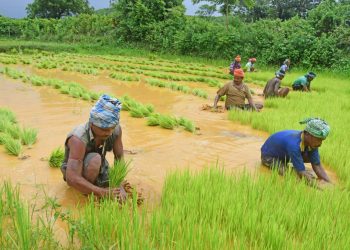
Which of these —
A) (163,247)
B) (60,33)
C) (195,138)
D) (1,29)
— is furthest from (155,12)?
(163,247)

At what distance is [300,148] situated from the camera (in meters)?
4.04

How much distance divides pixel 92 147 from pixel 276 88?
24.0ft

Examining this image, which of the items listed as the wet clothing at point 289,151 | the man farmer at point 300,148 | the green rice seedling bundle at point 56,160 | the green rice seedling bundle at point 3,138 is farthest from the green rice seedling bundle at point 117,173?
the green rice seedling bundle at point 3,138

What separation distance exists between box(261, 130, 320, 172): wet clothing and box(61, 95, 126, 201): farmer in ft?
6.06

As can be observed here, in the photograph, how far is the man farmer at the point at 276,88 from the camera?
976 cm

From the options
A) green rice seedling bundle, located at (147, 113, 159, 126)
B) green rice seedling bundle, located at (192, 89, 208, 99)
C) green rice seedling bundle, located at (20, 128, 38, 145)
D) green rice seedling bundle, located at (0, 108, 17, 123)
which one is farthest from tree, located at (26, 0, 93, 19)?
green rice seedling bundle, located at (20, 128, 38, 145)

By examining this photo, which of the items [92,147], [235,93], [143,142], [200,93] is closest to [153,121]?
[143,142]

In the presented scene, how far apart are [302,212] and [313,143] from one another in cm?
106

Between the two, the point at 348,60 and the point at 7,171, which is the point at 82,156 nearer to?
the point at 7,171

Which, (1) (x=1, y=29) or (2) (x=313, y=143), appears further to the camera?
(1) (x=1, y=29)

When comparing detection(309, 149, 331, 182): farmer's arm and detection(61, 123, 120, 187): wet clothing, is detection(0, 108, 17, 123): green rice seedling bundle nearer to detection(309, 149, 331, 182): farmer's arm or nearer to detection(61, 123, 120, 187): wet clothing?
detection(61, 123, 120, 187): wet clothing

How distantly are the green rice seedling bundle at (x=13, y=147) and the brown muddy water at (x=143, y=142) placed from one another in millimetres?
91

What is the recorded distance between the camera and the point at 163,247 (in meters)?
2.50

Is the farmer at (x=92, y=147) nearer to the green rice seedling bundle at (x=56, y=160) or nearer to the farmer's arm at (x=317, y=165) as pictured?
the green rice seedling bundle at (x=56, y=160)
